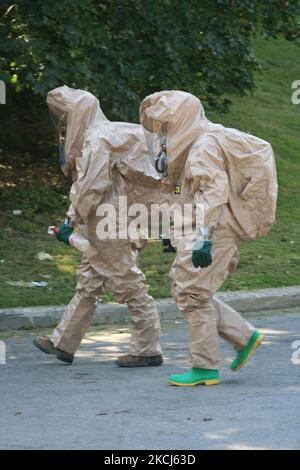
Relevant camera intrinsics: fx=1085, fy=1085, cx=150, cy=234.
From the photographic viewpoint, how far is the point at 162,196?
784 centimetres

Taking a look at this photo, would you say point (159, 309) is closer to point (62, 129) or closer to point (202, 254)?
point (62, 129)

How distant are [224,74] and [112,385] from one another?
25.5ft

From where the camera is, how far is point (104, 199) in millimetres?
7578

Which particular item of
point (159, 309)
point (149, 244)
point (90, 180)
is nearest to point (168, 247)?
point (90, 180)

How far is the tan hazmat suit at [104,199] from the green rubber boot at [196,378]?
797 mm

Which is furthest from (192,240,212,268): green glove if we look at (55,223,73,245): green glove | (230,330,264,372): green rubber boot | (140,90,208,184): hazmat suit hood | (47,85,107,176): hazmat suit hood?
(47,85,107,176): hazmat suit hood

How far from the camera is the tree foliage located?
39.3 feet

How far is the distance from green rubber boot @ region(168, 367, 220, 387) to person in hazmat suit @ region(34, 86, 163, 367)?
0.79 metres

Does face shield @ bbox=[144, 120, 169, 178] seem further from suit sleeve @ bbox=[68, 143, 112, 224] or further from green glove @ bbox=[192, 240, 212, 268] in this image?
green glove @ bbox=[192, 240, 212, 268]

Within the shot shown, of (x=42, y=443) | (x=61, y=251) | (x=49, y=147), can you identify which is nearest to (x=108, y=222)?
(x=42, y=443)

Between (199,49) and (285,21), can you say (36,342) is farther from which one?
(285,21)

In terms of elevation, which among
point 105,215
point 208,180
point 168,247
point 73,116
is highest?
point 208,180

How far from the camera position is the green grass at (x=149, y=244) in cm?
1059

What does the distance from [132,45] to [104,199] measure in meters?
5.67
